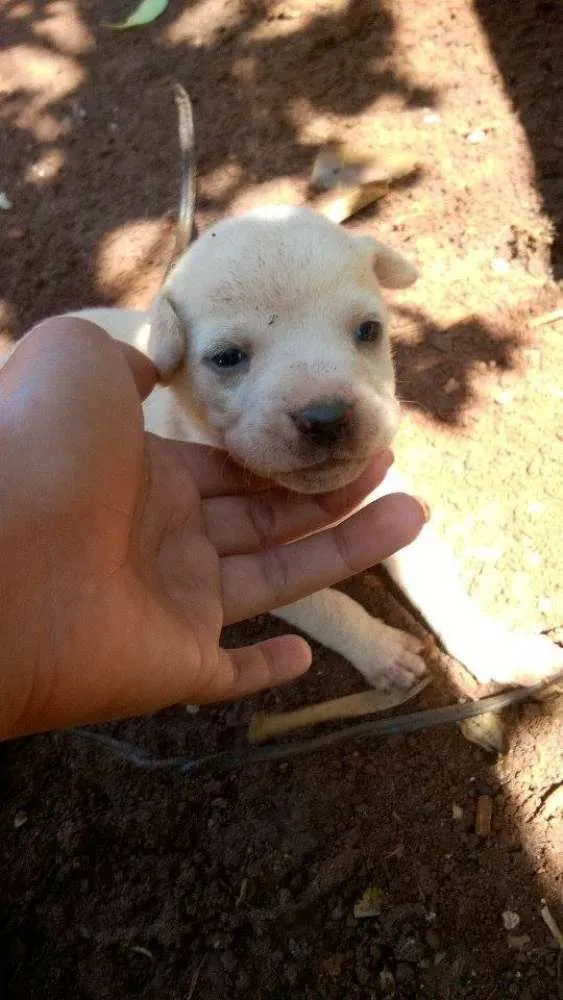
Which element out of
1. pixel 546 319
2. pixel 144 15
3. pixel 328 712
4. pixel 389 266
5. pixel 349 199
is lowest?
pixel 328 712

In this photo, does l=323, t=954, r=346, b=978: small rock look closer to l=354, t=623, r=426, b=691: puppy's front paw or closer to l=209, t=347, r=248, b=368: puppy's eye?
l=354, t=623, r=426, b=691: puppy's front paw

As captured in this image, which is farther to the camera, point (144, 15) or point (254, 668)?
point (144, 15)

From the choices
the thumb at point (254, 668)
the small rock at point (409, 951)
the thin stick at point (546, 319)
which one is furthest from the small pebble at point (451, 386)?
the small rock at point (409, 951)

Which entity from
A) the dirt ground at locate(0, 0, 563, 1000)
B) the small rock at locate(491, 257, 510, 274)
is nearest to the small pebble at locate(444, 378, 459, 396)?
the dirt ground at locate(0, 0, 563, 1000)

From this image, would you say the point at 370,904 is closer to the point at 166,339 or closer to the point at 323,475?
the point at 323,475

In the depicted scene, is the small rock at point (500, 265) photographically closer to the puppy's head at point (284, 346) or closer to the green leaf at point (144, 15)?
the puppy's head at point (284, 346)

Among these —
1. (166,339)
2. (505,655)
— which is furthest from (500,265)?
A: (166,339)
